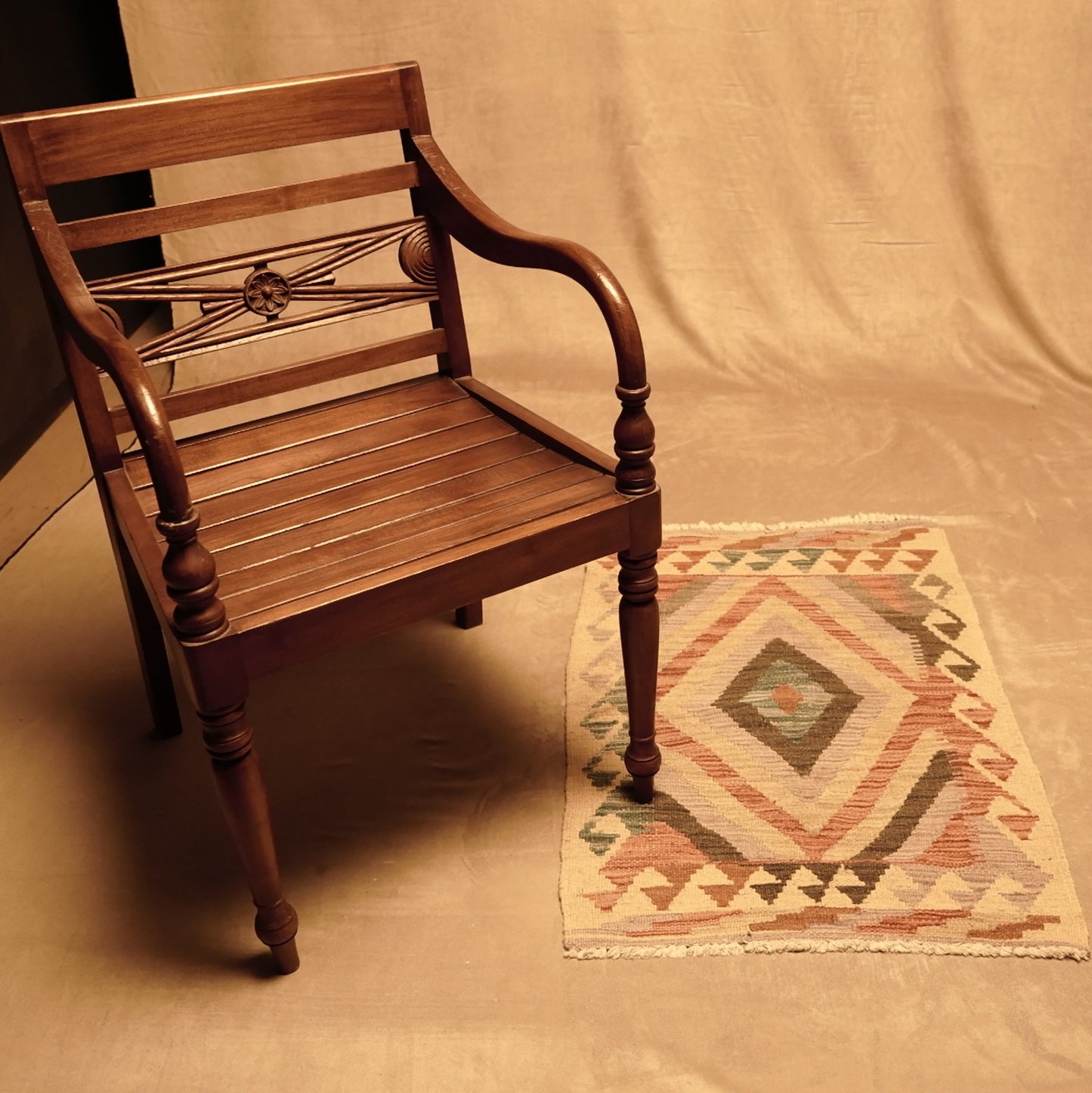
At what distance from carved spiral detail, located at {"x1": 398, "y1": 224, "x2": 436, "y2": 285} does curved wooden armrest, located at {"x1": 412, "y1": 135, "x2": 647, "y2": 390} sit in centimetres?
4

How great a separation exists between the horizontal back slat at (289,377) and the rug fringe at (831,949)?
2.81 feet

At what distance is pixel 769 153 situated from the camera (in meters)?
2.73

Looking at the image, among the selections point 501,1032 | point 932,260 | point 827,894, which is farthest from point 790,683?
point 932,260

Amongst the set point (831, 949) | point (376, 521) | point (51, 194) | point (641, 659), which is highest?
point (51, 194)

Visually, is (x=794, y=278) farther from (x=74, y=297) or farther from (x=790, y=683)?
(x=74, y=297)

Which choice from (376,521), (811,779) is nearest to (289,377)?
(376,521)

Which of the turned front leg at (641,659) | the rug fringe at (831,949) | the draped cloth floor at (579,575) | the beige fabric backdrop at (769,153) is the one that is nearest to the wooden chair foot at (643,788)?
the turned front leg at (641,659)

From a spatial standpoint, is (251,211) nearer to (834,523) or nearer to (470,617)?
(470,617)

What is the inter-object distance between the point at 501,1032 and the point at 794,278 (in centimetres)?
197

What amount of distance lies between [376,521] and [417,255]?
47 centimetres

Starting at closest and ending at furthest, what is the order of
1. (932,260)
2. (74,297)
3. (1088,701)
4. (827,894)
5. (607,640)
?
(74,297) < (827,894) < (1088,701) < (607,640) < (932,260)

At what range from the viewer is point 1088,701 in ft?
6.08

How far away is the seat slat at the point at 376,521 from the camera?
1.43 meters

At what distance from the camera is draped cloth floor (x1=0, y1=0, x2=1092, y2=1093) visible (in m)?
1.42
